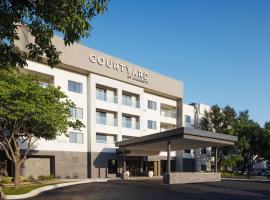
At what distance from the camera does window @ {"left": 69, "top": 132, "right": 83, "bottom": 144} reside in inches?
1786

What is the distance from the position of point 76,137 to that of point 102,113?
595 cm

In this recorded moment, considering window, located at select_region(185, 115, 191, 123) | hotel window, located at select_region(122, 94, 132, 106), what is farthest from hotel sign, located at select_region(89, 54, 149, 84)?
window, located at select_region(185, 115, 191, 123)

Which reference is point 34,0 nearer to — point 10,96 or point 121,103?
point 10,96

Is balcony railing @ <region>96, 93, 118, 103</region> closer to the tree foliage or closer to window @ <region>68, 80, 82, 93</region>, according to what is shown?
window @ <region>68, 80, 82, 93</region>

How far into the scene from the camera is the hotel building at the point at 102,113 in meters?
43.3

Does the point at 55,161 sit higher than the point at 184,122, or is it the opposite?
the point at 184,122

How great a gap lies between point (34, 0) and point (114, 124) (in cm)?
4078

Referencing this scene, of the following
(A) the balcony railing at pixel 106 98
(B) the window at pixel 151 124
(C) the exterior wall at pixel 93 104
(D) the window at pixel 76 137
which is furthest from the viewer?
(B) the window at pixel 151 124

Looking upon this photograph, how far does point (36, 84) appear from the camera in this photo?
3044 centimetres

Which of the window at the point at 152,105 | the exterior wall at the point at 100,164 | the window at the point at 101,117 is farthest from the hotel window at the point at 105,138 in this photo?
the window at the point at 152,105

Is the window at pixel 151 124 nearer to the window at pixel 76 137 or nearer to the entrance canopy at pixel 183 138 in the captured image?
the entrance canopy at pixel 183 138

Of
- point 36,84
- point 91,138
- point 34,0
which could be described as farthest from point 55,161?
point 34,0

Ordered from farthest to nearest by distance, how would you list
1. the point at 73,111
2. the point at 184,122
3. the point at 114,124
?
the point at 184,122 → the point at 114,124 → the point at 73,111

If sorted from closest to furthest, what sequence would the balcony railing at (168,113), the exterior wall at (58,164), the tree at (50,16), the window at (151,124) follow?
1. the tree at (50,16)
2. the exterior wall at (58,164)
3. the window at (151,124)
4. the balcony railing at (168,113)
